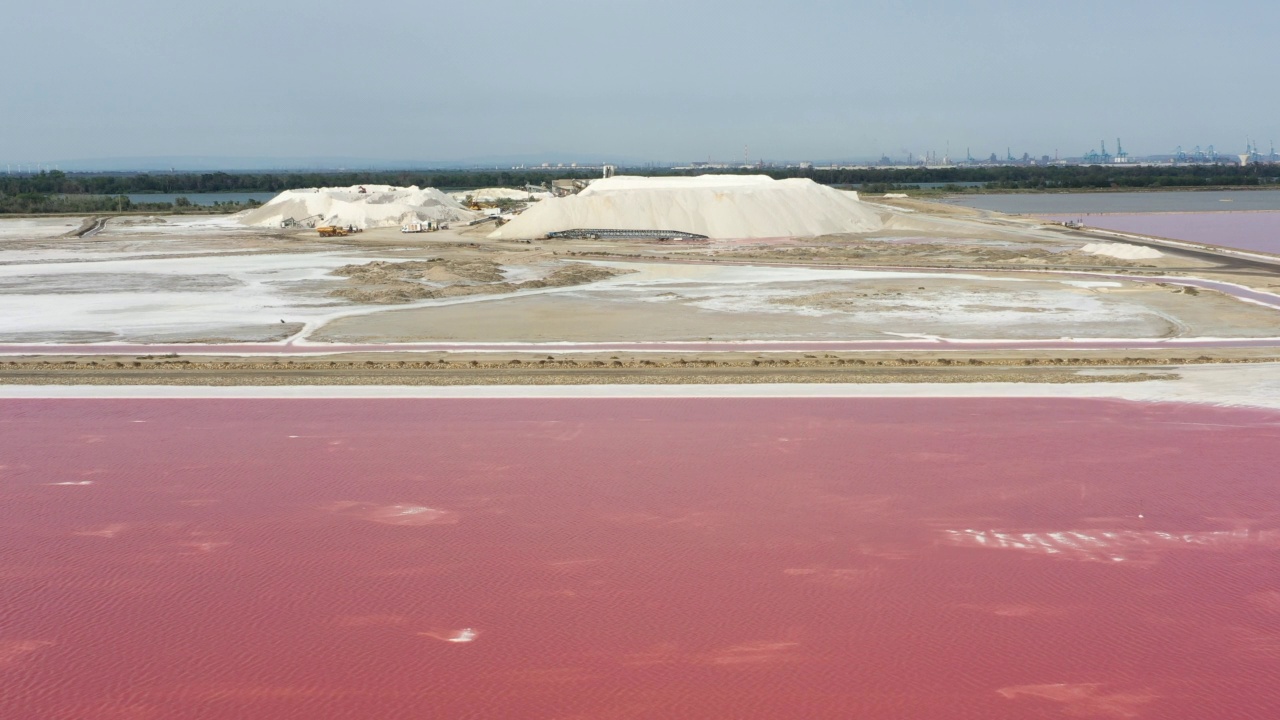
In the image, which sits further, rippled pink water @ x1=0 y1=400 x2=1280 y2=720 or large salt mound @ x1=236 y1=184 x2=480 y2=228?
large salt mound @ x1=236 y1=184 x2=480 y2=228

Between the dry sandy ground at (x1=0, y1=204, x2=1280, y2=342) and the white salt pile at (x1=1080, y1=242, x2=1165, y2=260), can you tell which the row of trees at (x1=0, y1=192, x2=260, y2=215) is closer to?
the dry sandy ground at (x1=0, y1=204, x2=1280, y2=342)

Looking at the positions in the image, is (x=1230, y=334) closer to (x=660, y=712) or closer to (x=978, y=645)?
(x=978, y=645)

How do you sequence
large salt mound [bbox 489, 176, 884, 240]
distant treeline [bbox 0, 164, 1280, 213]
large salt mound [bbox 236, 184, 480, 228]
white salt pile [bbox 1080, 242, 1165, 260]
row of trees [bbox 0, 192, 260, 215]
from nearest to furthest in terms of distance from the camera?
white salt pile [bbox 1080, 242, 1165, 260], large salt mound [bbox 489, 176, 884, 240], large salt mound [bbox 236, 184, 480, 228], row of trees [bbox 0, 192, 260, 215], distant treeline [bbox 0, 164, 1280, 213]

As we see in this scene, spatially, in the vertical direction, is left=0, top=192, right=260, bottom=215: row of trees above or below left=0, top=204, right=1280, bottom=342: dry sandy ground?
above

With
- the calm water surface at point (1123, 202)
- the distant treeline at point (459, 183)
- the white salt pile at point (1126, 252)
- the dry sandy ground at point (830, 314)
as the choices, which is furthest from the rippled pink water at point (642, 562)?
the distant treeline at point (459, 183)

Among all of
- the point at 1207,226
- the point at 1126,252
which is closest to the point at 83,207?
the point at 1126,252

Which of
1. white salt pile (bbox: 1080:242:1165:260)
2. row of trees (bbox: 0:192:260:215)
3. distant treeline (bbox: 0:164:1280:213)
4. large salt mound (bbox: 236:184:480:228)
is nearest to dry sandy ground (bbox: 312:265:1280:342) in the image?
white salt pile (bbox: 1080:242:1165:260)

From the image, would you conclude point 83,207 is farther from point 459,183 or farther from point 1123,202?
point 1123,202
